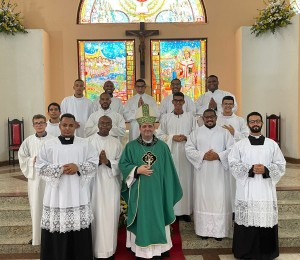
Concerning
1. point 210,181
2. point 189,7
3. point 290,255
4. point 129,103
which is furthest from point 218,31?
point 290,255

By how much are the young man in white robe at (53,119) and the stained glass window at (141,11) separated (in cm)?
597

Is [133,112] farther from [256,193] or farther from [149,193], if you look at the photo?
[256,193]

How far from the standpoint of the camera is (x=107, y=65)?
1208 centimetres

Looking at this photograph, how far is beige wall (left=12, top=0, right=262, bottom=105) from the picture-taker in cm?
1167

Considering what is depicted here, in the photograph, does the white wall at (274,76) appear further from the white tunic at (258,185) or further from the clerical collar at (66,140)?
the clerical collar at (66,140)

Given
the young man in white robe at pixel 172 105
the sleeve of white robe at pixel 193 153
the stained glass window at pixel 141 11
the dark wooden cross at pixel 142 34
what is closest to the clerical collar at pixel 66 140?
the sleeve of white robe at pixel 193 153

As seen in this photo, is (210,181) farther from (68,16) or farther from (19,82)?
(68,16)

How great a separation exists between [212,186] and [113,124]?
2247 millimetres

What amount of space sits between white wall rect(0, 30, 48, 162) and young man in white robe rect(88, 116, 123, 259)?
5596mm

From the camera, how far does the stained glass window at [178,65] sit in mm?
12000

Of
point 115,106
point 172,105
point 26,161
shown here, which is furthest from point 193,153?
point 115,106

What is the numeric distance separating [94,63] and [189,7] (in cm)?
315

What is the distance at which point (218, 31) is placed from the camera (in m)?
11.8

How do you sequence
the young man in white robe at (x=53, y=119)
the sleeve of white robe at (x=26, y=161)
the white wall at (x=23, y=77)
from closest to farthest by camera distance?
the sleeve of white robe at (x=26, y=161) < the young man in white robe at (x=53, y=119) < the white wall at (x=23, y=77)
